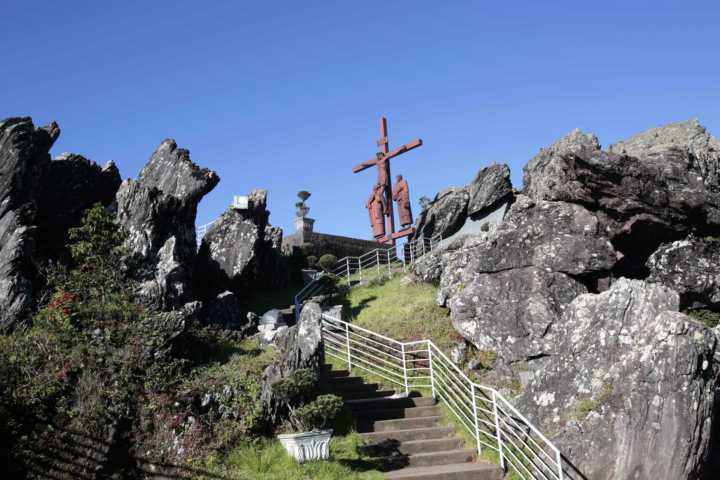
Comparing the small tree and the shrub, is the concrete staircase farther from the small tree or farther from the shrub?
the shrub

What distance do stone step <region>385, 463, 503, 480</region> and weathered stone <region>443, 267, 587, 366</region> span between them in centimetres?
514

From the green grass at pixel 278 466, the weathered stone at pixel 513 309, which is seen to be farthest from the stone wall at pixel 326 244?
the green grass at pixel 278 466

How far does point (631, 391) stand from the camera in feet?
33.8

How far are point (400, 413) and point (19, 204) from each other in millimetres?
13412

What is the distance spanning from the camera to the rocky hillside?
32.6ft

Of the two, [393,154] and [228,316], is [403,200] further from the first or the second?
[228,316]

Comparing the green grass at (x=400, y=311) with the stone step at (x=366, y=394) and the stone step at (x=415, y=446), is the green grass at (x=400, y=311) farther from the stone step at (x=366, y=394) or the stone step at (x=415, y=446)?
the stone step at (x=415, y=446)

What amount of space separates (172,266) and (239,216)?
5162mm

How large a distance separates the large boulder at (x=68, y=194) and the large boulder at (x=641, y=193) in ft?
50.2

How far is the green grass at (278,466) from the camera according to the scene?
10406mm

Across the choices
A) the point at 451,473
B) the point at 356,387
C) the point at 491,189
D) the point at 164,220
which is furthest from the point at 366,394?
the point at 491,189

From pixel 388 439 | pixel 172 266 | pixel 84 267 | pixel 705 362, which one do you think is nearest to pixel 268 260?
pixel 172 266

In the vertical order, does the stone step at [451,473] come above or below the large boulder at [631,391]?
below

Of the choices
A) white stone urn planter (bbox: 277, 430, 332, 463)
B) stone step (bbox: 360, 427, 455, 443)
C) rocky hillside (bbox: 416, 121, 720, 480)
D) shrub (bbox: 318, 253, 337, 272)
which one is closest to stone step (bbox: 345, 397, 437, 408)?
stone step (bbox: 360, 427, 455, 443)
